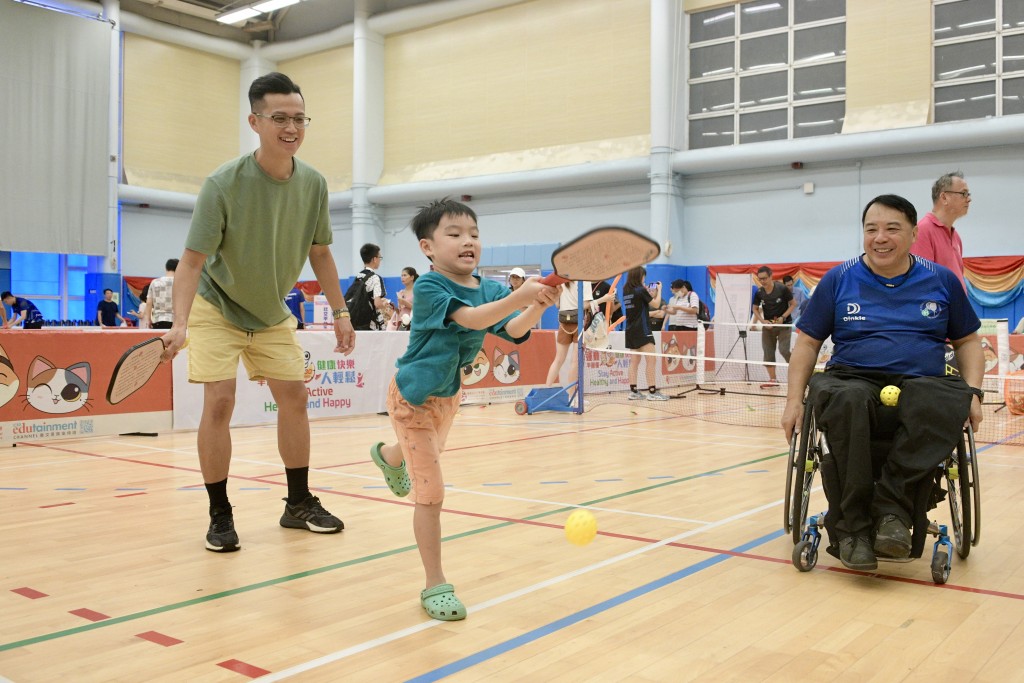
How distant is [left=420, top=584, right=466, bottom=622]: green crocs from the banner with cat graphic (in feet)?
17.9

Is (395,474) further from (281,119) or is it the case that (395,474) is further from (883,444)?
(883,444)

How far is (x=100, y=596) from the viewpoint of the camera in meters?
3.01

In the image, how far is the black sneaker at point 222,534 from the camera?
364 centimetres

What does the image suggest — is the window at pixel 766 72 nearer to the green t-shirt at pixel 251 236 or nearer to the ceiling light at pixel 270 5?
the ceiling light at pixel 270 5

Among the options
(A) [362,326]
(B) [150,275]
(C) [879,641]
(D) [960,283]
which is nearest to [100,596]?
(C) [879,641]

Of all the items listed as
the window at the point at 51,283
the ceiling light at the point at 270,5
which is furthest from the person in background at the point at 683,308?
the window at the point at 51,283

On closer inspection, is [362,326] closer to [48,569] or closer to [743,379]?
[48,569]

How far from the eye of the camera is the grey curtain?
66.6 ft

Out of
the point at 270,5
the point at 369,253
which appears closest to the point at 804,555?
the point at 369,253

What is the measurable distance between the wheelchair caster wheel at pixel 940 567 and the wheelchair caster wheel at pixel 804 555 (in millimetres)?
409

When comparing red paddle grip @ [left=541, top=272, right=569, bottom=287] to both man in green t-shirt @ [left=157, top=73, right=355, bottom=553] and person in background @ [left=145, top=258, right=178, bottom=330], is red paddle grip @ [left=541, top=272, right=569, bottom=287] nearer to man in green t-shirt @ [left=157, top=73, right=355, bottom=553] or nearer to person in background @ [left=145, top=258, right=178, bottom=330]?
man in green t-shirt @ [left=157, top=73, right=355, bottom=553]

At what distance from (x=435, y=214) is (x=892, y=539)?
1.92 meters

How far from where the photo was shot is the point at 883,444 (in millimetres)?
3223

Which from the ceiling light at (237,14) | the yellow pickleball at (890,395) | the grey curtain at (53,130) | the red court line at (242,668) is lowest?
the red court line at (242,668)
